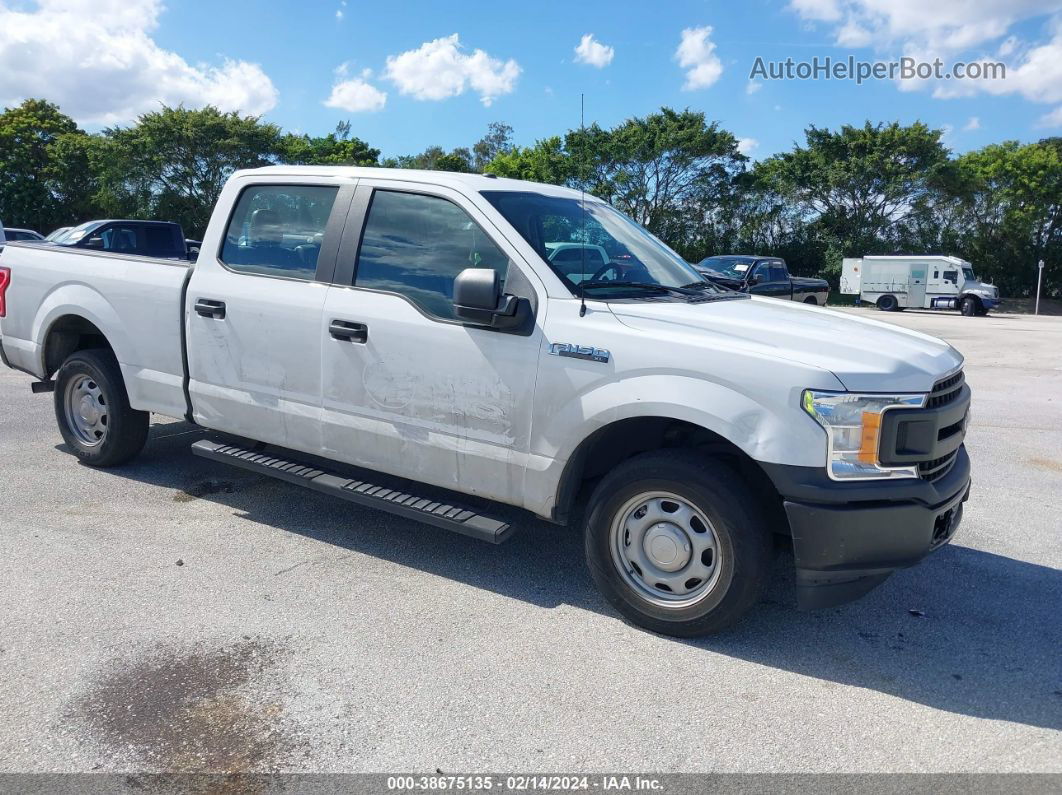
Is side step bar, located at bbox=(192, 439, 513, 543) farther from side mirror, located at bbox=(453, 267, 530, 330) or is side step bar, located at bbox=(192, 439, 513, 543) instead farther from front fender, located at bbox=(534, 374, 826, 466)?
side mirror, located at bbox=(453, 267, 530, 330)

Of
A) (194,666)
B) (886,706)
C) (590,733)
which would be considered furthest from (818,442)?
(194,666)

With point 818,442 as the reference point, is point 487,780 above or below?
below

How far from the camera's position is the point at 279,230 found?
5.09 m

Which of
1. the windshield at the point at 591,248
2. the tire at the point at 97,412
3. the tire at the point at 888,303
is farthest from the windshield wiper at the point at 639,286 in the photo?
the tire at the point at 888,303

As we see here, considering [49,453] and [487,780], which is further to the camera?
[49,453]

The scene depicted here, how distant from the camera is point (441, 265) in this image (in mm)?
4477

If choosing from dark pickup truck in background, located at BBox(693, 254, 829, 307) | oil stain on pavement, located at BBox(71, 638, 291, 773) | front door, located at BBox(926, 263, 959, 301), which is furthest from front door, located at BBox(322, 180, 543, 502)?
front door, located at BBox(926, 263, 959, 301)

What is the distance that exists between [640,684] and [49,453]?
5.27 meters

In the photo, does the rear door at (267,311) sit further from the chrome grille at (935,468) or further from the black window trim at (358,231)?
the chrome grille at (935,468)

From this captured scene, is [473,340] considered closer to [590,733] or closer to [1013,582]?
[590,733]

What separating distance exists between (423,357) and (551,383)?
2.41ft

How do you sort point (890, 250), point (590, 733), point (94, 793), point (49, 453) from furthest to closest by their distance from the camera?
1. point (890, 250)
2. point (49, 453)
3. point (590, 733)
4. point (94, 793)

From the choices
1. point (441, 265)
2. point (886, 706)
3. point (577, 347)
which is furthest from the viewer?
point (441, 265)

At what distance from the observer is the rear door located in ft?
15.7
